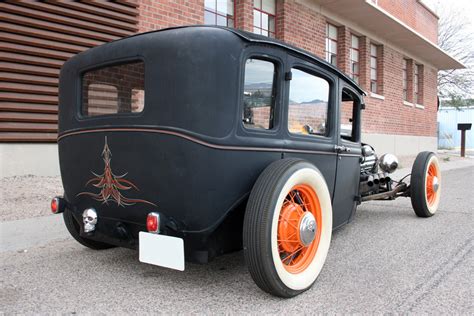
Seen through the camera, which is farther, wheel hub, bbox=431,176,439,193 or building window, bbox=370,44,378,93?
building window, bbox=370,44,378,93

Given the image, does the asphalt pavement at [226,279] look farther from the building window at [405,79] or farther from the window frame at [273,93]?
the building window at [405,79]

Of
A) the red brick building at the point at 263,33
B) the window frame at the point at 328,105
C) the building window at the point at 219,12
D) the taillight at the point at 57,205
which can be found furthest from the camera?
the building window at the point at 219,12

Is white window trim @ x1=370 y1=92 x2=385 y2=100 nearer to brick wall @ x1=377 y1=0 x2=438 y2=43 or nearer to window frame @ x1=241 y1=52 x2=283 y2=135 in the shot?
brick wall @ x1=377 y1=0 x2=438 y2=43

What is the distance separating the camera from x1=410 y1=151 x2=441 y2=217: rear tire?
4918 mm

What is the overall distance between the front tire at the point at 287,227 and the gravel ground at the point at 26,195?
11.1 ft

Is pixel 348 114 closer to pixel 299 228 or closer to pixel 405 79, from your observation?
pixel 299 228

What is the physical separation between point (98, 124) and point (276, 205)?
1.37 m

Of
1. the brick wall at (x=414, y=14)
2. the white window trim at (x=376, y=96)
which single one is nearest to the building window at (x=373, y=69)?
the white window trim at (x=376, y=96)

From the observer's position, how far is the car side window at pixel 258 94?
2.65m

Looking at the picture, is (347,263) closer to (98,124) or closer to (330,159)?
(330,159)

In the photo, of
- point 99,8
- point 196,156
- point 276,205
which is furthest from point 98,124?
point 99,8

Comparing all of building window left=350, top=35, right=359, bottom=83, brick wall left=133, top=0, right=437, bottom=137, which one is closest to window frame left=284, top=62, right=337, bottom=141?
brick wall left=133, top=0, right=437, bottom=137

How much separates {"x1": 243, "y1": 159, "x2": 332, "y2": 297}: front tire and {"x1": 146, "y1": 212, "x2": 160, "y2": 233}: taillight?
546 mm

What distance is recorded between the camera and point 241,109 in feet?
8.38
